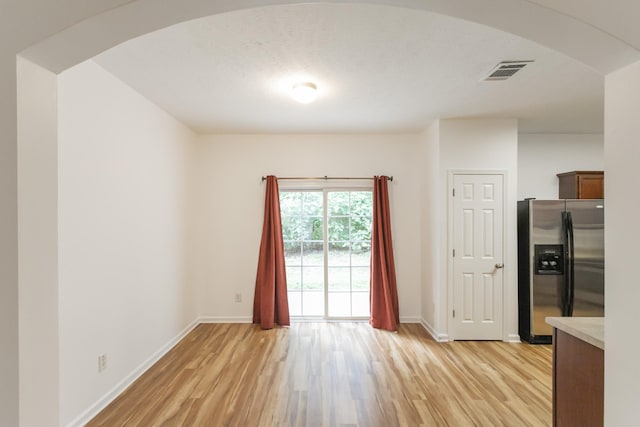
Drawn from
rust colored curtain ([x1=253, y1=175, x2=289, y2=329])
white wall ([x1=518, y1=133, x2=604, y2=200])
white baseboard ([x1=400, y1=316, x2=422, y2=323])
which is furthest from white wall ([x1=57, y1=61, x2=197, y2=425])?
white wall ([x1=518, y1=133, x2=604, y2=200])

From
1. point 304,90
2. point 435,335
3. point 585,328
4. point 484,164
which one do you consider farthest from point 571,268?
point 304,90

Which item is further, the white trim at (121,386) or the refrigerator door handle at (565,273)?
the refrigerator door handle at (565,273)

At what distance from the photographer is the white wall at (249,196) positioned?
13.2 ft

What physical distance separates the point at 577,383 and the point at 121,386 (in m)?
3.17

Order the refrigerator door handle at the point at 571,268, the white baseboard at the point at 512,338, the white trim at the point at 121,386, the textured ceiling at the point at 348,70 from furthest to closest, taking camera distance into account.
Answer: the white baseboard at the point at 512,338
the refrigerator door handle at the point at 571,268
the white trim at the point at 121,386
the textured ceiling at the point at 348,70

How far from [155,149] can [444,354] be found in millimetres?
3785

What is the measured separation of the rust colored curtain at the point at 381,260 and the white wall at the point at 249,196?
185mm

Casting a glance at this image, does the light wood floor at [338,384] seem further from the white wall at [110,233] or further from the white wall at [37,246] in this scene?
the white wall at [37,246]

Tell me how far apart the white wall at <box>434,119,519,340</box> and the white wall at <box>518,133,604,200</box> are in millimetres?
855

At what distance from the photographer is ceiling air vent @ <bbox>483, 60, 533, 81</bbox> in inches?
83.8

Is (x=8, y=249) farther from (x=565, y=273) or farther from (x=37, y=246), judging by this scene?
(x=565, y=273)

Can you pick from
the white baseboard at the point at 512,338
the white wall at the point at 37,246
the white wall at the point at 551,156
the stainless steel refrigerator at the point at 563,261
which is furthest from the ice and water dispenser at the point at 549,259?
the white wall at the point at 37,246

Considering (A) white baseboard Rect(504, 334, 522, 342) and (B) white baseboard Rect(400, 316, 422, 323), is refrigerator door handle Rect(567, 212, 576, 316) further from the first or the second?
(B) white baseboard Rect(400, 316, 422, 323)

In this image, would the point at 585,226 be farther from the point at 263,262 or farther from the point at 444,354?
the point at 263,262
